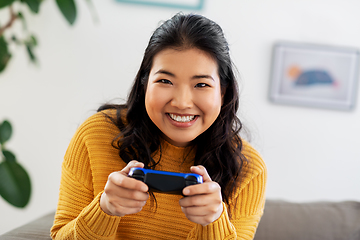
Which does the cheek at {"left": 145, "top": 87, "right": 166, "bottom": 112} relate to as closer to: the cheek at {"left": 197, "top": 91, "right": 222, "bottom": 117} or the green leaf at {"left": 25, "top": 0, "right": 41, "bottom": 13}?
the cheek at {"left": 197, "top": 91, "right": 222, "bottom": 117}

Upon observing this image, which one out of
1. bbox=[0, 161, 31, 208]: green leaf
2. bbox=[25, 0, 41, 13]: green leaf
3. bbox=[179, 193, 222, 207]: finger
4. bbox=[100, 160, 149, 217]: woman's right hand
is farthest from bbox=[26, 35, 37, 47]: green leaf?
bbox=[179, 193, 222, 207]: finger

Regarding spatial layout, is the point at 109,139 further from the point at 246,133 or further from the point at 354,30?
the point at 354,30

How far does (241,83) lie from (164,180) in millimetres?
1397

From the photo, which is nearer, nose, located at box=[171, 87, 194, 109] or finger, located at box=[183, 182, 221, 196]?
finger, located at box=[183, 182, 221, 196]

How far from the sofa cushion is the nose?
783 mm

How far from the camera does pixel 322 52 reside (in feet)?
6.86

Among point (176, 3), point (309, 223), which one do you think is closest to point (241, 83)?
point (176, 3)

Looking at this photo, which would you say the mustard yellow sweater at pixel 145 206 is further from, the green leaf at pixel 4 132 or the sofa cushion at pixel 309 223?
the sofa cushion at pixel 309 223

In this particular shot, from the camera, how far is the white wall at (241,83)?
6.89ft

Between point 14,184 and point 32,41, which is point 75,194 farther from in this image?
point 32,41

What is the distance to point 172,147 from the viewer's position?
1150 millimetres

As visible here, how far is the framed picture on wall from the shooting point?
2.08 m

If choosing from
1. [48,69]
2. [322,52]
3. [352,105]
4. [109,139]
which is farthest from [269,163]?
[48,69]

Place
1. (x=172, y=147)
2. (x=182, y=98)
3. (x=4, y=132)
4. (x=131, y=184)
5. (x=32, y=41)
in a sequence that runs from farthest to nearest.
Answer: (x=32, y=41) < (x=172, y=147) < (x=4, y=132) < (x=182, y=98) < (x=131, y=184)
